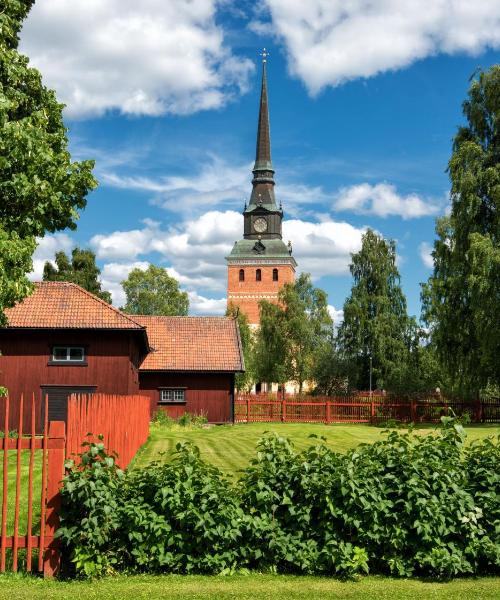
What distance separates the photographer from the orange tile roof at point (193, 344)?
3394 cm

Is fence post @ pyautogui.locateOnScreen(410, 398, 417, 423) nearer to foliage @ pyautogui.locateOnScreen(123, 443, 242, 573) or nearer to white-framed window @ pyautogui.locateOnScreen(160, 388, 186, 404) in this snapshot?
white-framed window @ pyautogui.locateOnScreen(160, 388, 186, 404)

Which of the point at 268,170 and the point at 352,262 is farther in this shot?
the point at 268,170

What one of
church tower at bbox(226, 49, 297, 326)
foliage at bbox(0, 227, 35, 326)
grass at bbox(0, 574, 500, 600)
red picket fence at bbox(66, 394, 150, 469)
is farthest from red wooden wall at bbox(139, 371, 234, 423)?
church tower at bbox(226, 49, 297, 326)

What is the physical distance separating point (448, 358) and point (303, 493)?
2882 cm

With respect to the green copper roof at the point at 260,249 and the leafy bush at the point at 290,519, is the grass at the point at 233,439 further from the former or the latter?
the green copper roof at the point at 260,249

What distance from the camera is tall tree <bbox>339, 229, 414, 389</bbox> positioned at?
49.6m

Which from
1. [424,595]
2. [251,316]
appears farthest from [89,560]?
[251,316]

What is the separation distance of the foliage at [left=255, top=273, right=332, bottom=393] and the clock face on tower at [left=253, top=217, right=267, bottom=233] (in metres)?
26.2

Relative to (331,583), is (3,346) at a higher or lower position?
higher

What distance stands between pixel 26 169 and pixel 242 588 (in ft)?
35.9

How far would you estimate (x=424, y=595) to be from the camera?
691 centimetres

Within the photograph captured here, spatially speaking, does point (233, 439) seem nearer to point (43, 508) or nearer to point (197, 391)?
point (197, 391)

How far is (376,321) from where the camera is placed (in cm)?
4994

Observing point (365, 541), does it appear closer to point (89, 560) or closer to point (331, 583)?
point (331, 583)
